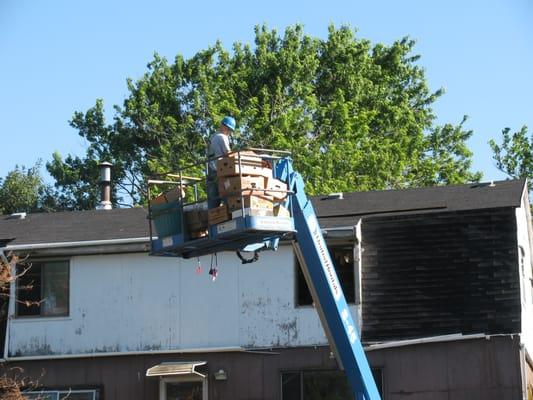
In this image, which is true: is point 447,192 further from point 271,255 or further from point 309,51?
point 309,51

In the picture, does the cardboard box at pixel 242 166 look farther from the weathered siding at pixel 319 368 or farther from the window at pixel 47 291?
the window at pixel 47 291

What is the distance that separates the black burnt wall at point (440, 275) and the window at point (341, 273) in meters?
Result: 0.29

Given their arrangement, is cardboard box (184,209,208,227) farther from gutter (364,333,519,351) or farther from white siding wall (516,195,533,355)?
A: white siding wall (516,195,533,355)

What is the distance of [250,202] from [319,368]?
28.9 ft

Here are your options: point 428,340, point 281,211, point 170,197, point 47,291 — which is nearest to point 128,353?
point 47,291

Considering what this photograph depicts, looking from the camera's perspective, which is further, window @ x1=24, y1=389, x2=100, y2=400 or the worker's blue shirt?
window @ x1=24, y1=389, x2=100, y2=400

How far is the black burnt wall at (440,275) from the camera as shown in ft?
70.1

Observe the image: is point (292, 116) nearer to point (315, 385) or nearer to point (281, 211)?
point (315, 385)

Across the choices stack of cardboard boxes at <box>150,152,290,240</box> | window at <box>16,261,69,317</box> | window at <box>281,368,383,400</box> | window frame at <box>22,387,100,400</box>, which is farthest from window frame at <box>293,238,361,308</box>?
stack of cardboard boxes at <box>150,152,290,240</box>

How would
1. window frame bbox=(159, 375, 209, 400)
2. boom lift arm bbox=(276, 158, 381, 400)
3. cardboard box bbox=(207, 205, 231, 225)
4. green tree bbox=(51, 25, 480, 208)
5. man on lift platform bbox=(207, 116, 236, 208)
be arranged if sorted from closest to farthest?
1. cardboard box bbox=(207, 205, 231, 225)
2. man on lift platform bbox=(207, 116, 236, 208)
3. boom lift arm bbox=(276, 158, 381, 400)
4. window frame bbox=(159, 375, 209, 400)
5. green tree bbox=(51, 25, 480, 208)

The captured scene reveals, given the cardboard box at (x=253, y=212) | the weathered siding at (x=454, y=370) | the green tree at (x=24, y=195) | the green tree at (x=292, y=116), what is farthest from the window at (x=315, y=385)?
the green tree at (x=24, y=195)

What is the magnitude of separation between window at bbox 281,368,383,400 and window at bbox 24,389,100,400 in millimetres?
4226

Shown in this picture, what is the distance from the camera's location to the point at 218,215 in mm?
14359

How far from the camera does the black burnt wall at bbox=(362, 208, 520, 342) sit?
21.4 m
